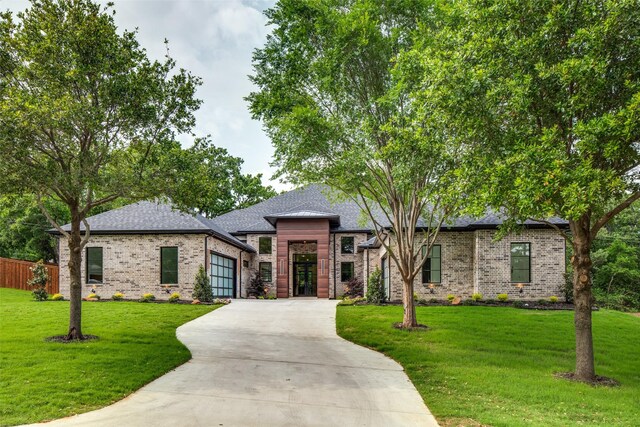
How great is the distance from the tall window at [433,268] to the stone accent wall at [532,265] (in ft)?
5.30

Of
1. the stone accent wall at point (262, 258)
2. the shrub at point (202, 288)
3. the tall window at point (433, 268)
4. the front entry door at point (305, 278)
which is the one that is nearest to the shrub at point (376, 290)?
the tall window at point (433, 268)

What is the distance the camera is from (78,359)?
892 centimetres

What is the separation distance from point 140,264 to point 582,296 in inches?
697

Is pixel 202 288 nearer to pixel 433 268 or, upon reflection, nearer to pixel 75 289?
pixel 75 289

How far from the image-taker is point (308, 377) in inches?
334

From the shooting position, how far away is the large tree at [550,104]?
6.99m

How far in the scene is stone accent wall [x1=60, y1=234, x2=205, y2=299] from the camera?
2072cm

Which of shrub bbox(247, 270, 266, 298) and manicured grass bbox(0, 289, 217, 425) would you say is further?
shrub bbox(247, 270, 266, 298)

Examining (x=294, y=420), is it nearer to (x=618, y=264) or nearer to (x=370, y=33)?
(x=370, y=33)

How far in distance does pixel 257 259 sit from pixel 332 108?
1741 cm

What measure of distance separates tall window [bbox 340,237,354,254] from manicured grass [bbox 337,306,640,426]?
1134 centimetres

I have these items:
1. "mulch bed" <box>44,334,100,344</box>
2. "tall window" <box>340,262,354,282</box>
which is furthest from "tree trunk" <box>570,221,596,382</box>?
"tall window" <box>340,262,354,282</box>

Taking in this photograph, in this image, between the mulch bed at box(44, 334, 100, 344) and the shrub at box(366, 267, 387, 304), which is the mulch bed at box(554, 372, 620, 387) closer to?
the mulch bed at box(44, 334, 100, 344)

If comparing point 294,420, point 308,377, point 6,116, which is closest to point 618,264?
point 308,377
